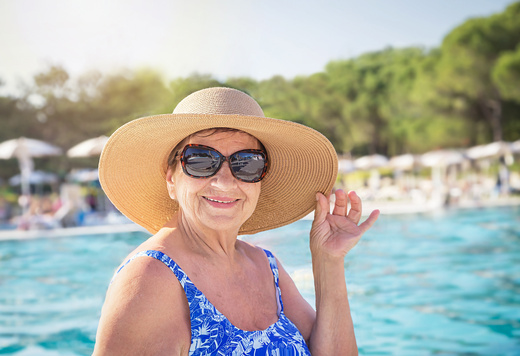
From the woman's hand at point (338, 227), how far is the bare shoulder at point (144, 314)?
0.65 m

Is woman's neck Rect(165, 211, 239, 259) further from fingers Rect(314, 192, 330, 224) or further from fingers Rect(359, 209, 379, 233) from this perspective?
fingers Rect(359, 209, 379, 233)

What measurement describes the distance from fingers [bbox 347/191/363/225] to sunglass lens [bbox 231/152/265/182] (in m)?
0.42

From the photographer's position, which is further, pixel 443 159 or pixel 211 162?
pixel 443 159

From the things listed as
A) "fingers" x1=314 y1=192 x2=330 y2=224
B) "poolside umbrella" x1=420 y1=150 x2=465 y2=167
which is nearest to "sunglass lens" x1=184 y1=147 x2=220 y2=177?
"fingers" x1=314 y1=192 x2=330 y2=224

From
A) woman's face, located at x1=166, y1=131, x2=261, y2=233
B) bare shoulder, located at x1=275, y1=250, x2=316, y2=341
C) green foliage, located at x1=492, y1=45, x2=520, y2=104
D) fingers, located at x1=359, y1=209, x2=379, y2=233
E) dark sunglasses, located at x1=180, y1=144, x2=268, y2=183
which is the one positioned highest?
green foliage, located at x1=492, y1=45, x2=520, y2=104

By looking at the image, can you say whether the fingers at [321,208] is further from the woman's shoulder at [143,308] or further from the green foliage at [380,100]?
the green foliage at [380,100]

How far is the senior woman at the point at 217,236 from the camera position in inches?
53.9

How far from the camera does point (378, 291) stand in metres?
5.31

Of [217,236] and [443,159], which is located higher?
[217,236]

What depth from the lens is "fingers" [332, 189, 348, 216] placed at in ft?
6.44

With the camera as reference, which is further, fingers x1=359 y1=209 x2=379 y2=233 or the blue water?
the blue water

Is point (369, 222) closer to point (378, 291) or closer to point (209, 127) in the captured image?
point (209, 127)

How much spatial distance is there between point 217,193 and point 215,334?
0.46 m

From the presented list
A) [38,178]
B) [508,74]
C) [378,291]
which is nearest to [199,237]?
[378,291]
